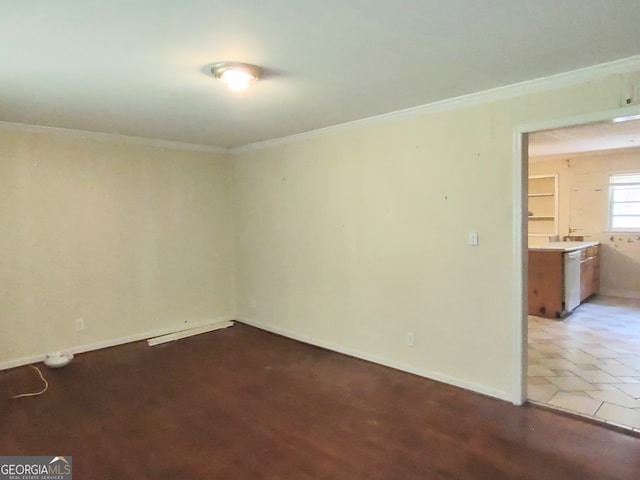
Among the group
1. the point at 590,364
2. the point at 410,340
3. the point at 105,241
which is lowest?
the point at 590,364

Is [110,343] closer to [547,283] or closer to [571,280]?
[547,283]

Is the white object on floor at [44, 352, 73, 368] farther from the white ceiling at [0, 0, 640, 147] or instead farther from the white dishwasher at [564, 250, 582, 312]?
the white dishwasher at [564, 250, 582, 312]

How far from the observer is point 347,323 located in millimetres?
4422

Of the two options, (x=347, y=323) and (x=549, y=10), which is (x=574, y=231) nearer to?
(x=347, y=323)

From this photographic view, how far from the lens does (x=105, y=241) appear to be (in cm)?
470

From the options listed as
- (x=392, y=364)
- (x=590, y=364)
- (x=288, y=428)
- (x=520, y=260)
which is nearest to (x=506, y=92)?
(x=520, y=260)

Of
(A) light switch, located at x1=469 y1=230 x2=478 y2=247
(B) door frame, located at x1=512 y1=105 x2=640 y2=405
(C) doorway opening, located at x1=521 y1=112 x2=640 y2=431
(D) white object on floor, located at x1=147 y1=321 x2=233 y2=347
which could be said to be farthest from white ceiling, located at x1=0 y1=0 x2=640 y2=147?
(D) white object on floor, located at x1=147 y1=321 x2=233 y2=347

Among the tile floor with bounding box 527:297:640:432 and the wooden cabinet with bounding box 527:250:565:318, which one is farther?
the wooden cabinet with bounding box 527:250:565:318

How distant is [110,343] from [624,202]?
25.0 ft

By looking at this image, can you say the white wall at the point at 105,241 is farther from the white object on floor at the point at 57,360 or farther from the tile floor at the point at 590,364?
the tile floor at the point at 590,364

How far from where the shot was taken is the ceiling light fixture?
2.55 meters

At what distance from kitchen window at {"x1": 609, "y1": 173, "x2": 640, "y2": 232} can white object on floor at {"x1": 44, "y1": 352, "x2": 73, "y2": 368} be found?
25.5 ft

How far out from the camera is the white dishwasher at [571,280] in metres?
5.64

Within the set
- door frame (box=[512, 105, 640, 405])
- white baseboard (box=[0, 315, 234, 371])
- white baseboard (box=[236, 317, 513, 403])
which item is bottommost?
white baseboard (box=[236, 317, 513, 403])
